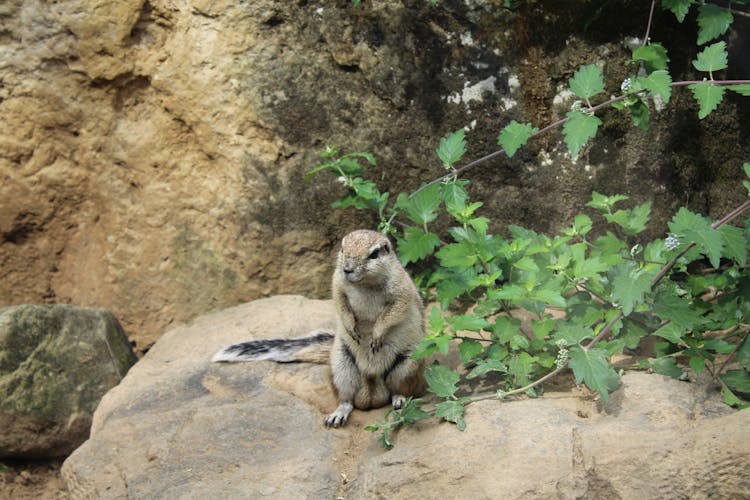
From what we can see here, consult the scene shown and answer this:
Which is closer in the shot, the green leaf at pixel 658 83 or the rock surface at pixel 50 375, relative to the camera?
the green leaf at pixel 658 83

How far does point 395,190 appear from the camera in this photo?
6621mm

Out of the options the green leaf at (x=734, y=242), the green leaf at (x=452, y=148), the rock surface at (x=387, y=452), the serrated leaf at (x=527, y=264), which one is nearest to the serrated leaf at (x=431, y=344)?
the rock surface at (x=387, y=452)

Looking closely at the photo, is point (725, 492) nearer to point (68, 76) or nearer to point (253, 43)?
point (253, 43)

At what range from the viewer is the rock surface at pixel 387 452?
4.05 meters

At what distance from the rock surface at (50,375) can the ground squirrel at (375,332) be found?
2.10m

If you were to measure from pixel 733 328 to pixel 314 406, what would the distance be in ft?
9.03

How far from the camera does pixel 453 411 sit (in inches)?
182

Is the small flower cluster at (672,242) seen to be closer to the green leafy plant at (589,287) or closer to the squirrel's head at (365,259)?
the green leafy plant at (589,287)

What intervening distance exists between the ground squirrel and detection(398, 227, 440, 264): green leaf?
170 mm

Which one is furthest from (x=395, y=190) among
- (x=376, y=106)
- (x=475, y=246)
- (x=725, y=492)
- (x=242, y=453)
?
(x=725, y=492)

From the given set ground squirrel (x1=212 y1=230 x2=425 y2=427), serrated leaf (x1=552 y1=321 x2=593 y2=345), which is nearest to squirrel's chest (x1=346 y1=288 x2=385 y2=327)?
ground squirrel (x1=212 y1=230 x2=425 y2=427)

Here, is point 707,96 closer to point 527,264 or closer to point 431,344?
point 527,264

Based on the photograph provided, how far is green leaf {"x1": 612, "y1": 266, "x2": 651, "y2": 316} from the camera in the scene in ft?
14.2

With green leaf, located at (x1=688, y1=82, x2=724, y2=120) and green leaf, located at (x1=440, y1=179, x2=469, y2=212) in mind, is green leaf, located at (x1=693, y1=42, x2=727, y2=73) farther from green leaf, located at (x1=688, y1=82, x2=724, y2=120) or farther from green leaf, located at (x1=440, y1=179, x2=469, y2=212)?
green leaf, located at (x1=440, y1=179, x2=469, y2=212)
